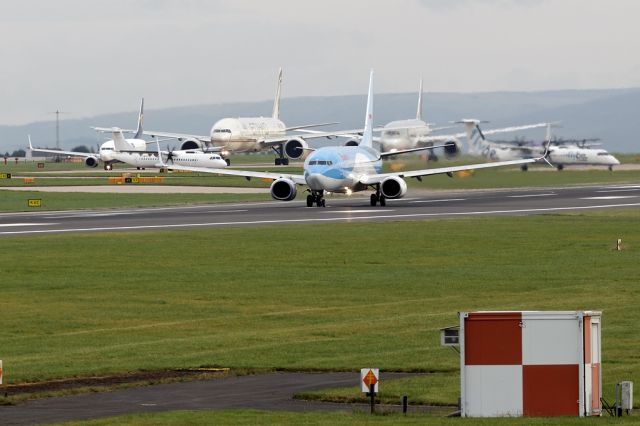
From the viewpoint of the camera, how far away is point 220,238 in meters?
68.7

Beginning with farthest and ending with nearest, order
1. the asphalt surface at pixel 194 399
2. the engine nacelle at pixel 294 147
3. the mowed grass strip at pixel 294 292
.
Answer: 1. the engine nacelle at pixel 294 147
2. the mowed grass strip at pixel 294 292
3. the asphalt surface at pixel 194 399

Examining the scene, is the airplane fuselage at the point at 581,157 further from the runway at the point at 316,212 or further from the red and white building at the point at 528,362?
the red and white building at the point at 528,362

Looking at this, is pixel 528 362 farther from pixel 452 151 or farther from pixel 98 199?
pixel 452 151

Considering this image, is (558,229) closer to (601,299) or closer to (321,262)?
(321,262)

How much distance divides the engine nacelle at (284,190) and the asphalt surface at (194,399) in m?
64.0

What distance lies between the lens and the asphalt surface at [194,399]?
26203 millimetres

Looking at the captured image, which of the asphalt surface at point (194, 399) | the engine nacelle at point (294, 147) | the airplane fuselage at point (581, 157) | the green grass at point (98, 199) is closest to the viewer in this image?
the asphalt surface at point (194, 399)

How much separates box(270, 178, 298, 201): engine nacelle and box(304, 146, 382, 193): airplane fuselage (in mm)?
1813

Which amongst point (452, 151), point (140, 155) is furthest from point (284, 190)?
point (140, 155)

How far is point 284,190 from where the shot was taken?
312ft

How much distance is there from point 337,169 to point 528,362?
68.0 m

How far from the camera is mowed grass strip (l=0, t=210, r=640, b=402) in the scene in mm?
34250

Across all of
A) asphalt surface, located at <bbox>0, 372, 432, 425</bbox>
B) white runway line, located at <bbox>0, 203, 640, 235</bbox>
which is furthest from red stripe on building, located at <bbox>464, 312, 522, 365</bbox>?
white runway line, located at <bbox>0, 203, 640, 235</bbox>

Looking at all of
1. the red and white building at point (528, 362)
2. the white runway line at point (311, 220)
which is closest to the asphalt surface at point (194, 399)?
the red and white building at point (528, 362)
